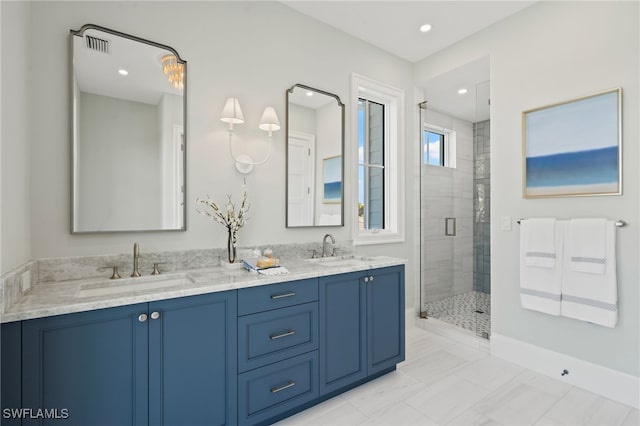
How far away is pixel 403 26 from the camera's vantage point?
9.40 feet

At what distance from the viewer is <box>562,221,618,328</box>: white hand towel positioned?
206cm

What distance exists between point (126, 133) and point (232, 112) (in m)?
0.66

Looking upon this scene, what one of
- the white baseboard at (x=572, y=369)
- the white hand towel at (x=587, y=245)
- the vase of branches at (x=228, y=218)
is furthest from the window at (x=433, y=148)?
the vase of branches at (x=228, y=218)

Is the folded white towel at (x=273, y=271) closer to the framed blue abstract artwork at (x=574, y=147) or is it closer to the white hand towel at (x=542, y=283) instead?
the white hand towel at (x=542, y=283)

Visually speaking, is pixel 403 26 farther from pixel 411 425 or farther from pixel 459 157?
pixel 411 425

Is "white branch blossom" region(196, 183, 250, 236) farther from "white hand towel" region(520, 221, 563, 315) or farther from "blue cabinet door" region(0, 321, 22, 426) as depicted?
"white hand towel" region(520, 221, 563, 315)

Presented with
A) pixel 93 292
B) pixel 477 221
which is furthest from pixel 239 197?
pixel 477 221

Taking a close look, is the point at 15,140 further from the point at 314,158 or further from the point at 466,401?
the point at 466,401

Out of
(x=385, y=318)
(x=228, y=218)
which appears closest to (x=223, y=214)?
(x=228, y=218)

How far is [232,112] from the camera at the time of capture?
217 centimetres

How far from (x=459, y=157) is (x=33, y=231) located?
3.62m

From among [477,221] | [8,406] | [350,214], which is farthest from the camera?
[477,221]

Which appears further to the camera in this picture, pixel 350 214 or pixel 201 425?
pixel 350 214

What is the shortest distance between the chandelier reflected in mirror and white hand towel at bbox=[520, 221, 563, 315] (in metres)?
2.77
